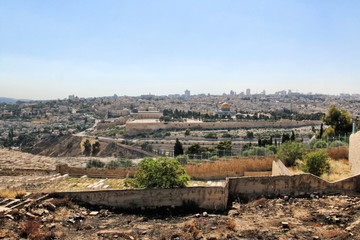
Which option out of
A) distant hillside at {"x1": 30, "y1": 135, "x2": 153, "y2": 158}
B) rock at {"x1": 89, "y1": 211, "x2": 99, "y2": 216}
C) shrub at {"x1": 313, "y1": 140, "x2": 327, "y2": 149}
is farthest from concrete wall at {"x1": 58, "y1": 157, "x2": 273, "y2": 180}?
distant hillside at {"x1": 30, "y1": 135, "x2": 153, "y2": 158}

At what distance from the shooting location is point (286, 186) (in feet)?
31.6

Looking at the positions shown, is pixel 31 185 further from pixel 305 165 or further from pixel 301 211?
pixel 305 165

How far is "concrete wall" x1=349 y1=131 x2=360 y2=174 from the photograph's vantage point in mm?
10355

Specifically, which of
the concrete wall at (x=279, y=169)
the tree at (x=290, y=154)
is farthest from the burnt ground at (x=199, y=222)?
the tree at (x=290, y=154)

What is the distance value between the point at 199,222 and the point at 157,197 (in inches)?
75.5

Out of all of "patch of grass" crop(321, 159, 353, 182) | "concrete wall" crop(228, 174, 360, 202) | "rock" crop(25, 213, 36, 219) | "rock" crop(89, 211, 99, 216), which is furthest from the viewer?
"patch of grass" crop(321, 159, 353, 182)

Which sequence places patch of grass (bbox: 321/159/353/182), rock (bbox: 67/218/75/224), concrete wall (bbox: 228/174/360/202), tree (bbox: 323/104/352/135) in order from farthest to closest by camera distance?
tree (bbox: 323/104/352/135)
patch of grass (bbox: 321/159/353/182)
concrete wall (bbox: 228/174/360/202)
rock (bbox: 67/218/75/224)

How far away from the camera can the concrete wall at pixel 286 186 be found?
29.8 ft

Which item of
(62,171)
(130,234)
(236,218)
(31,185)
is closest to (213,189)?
(236,218)

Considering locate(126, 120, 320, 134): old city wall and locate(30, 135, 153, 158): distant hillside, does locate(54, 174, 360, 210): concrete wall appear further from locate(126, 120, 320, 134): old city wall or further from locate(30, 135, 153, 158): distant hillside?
locate(126, 120, 320, 134): old city wall

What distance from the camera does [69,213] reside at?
8.66m

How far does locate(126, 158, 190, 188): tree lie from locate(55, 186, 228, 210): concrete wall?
0.27 meters

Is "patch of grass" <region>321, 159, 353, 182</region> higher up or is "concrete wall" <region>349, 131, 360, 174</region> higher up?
"concrete wall" <region>349, 131, 360, 174</region>

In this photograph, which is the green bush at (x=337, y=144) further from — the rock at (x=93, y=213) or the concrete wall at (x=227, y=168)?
the rock at (x=93, y=213)
